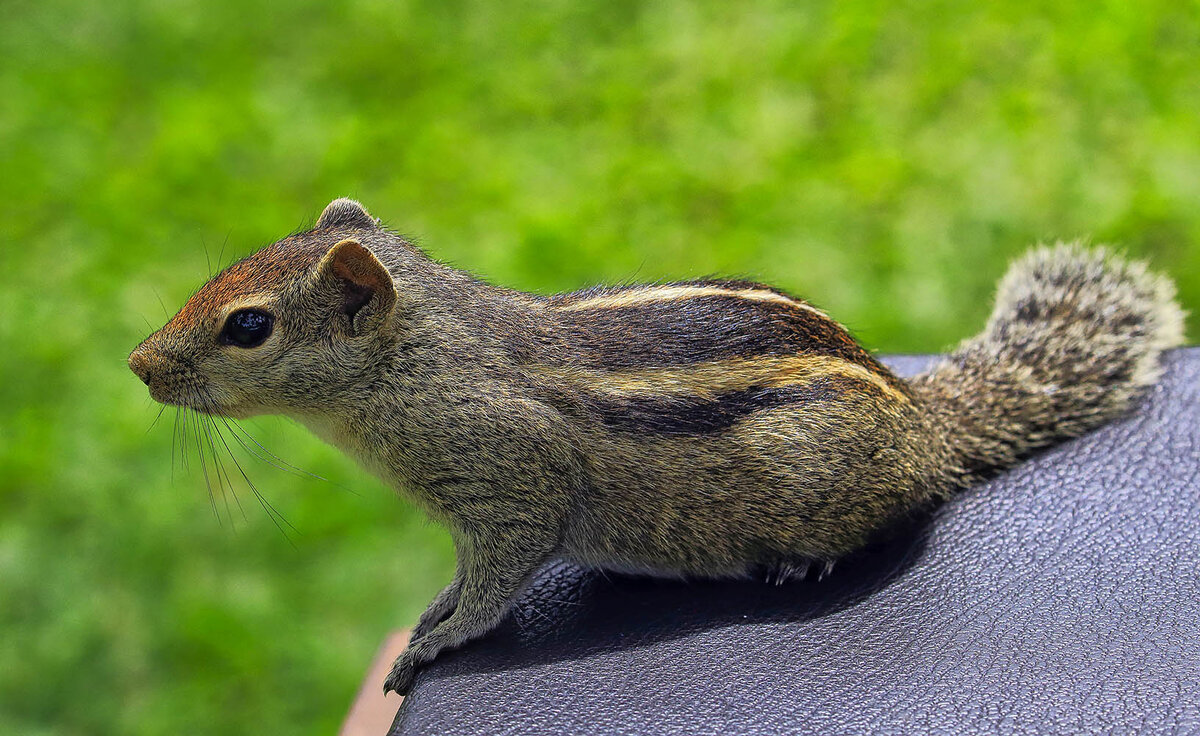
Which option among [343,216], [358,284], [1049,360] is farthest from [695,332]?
[1049,360]

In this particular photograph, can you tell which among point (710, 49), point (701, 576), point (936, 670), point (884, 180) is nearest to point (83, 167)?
point (710, 49)

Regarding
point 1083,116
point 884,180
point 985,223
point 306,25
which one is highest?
point 306,25

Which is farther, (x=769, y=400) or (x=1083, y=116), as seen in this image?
(x=1083, y=116)

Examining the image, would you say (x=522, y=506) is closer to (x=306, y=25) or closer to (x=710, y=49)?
(x=710, y=49)

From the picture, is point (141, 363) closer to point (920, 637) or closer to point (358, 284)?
point (358, 284)

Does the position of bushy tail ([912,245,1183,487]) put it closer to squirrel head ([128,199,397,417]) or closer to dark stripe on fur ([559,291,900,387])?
dark stripe on fur ([559,291,900,387])

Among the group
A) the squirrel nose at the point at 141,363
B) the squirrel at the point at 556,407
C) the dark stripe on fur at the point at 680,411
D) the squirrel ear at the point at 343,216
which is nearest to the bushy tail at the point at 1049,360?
the squirrel at the point at 556,407

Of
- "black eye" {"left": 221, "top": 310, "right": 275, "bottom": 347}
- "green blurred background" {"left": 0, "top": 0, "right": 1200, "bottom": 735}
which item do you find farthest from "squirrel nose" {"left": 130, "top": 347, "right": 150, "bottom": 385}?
"green blurred background" {"left": 0, "top": 0, "right": 1200, "bottom": 735}
